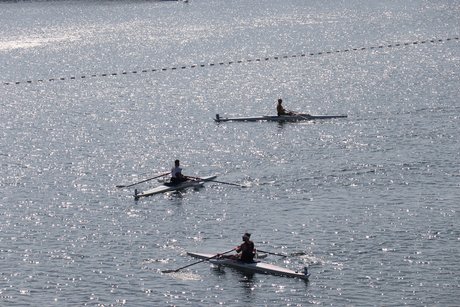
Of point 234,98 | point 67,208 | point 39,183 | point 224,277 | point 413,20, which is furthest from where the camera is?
point 413,20

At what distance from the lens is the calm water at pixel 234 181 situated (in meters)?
49.6

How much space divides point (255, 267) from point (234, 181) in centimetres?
1635

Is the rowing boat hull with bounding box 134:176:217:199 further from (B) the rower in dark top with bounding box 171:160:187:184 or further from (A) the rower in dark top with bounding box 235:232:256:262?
(A) the rower in dark top with bounding box 235:232:256:262

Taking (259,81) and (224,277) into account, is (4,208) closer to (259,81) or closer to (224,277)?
(224,277)

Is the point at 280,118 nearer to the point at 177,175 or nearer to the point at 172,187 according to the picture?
the point at 177,175

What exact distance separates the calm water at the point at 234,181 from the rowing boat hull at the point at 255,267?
1.35 ft

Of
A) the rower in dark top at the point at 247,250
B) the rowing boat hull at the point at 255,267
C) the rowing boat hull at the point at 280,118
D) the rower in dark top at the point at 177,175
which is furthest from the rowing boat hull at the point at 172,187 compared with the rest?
the rowing boat hull at the point at 280,118

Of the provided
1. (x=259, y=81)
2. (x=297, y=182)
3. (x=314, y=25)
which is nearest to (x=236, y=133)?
(x=297, y=182)

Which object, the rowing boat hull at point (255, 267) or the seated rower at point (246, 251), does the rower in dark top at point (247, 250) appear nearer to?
the seated rower at point (246, 251)

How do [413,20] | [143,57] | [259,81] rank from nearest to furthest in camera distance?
[259,81]
[143,57]
[413,20]

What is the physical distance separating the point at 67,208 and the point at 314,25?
401ft

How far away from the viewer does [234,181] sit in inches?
2613

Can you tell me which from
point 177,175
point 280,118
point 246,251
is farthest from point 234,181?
point 280,118

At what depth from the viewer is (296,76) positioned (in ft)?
375
